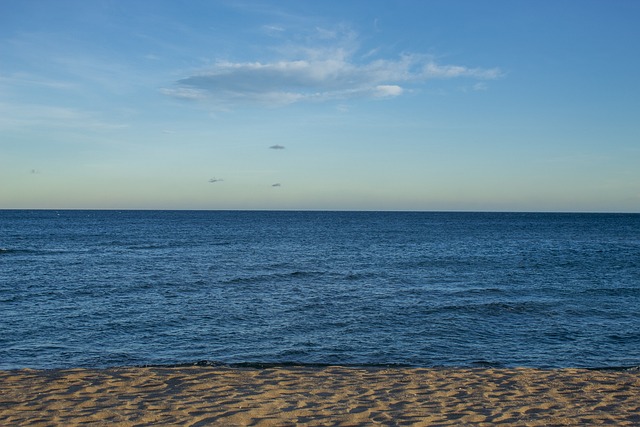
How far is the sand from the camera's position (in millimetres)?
10891

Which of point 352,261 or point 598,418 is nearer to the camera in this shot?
point 598,418

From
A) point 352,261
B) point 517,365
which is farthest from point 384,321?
point 352,261

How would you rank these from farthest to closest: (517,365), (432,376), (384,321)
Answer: (384,321) < (517,365) < (432,376)

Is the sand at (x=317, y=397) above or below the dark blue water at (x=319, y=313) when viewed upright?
above

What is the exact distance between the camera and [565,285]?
3491cm

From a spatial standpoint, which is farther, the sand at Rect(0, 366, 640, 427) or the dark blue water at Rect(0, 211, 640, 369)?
the dark blue water at Rect(0, 211, 640, 369)

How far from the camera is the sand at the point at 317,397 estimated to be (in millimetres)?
10891

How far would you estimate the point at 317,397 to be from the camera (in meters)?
12.4

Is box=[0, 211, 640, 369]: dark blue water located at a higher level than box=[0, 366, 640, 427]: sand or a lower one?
lower

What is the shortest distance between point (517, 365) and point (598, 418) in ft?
22.8

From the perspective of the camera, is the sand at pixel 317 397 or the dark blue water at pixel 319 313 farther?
the dark blue water at pixel 319 313

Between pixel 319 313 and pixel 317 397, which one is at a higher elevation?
pixel 317 397

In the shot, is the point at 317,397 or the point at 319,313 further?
the point at 319,313

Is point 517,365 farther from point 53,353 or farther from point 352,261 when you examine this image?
point 352,261
